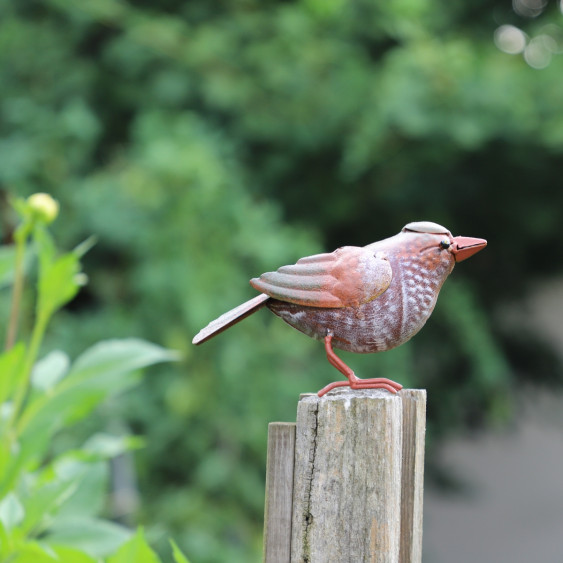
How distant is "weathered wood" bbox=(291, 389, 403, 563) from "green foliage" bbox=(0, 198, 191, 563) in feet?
1.41

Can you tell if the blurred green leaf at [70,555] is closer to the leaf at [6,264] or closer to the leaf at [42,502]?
the leaf at [42,502]

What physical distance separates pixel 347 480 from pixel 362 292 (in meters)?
0.19

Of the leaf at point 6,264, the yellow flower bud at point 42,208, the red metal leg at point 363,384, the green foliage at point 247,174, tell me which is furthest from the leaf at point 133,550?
the green foliage at point 247,174

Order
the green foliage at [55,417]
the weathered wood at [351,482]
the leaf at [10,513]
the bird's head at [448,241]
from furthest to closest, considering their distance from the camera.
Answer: the green foliage at [55,417], the leaf at [10,513], the bird's head at [448,241], the weathered wood at [351,482]

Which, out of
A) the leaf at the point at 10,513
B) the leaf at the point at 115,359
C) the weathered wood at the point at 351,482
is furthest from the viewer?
the leaf at the point at 115,359

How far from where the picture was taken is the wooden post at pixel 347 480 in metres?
0.72

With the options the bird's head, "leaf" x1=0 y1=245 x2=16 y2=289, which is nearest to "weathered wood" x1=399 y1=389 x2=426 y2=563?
the bird's head

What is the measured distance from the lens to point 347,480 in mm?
729

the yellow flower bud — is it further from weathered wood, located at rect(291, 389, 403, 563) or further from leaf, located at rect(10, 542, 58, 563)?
weathered wood, located at rect(291, 389, 403, 563)

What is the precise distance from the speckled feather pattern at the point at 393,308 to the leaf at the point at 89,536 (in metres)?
0.55

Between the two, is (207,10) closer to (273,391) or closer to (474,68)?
(474,68)

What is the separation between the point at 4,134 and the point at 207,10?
29.6 inches

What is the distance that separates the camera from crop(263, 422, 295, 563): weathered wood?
763mm

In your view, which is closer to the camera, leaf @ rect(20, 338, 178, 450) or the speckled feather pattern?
the speckled feather pattern
